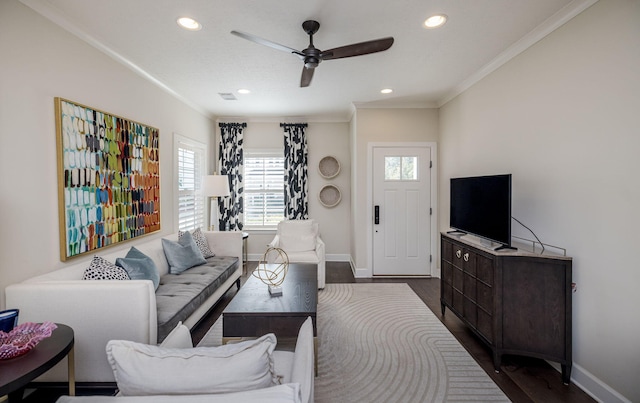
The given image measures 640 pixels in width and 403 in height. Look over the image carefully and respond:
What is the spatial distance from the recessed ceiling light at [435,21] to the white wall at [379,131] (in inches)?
87.9

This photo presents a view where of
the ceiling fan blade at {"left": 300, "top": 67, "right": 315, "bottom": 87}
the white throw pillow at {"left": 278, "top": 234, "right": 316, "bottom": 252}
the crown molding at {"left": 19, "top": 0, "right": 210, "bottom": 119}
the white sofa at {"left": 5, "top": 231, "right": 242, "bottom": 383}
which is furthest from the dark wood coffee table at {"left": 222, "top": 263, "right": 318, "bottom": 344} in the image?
the crown molding at {"left": 19, "top": 0, "right": 210, "bottom": 119}

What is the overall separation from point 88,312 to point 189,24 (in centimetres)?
219

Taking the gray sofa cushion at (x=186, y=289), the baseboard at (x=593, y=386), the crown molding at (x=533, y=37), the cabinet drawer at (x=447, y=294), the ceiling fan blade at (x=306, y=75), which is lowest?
the baseboard at (x=593, y=386)

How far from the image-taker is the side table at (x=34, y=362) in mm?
1230

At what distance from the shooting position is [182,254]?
3404 millimetres

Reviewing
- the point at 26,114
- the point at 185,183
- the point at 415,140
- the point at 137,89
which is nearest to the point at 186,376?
the point at 26,114

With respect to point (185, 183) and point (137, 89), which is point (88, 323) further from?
point (185, 183)

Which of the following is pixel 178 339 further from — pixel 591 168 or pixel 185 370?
pixel 591 168

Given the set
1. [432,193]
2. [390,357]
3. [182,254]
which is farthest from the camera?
[432,193]

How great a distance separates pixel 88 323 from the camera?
1.95m

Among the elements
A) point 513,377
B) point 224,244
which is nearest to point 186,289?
point 224,244

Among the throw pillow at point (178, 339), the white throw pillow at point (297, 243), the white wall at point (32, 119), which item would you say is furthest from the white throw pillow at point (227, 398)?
the white throw pillow at point (297, 243)

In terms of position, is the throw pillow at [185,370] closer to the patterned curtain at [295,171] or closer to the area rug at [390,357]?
the area rug at [390,357]

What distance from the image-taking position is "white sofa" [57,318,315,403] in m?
0.84
